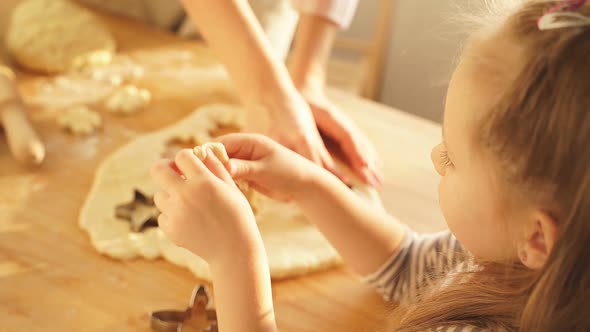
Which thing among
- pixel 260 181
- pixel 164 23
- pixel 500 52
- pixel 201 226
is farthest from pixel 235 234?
pixel 164 23

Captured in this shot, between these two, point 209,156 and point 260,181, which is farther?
point 260,181

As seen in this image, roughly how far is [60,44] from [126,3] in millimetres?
294

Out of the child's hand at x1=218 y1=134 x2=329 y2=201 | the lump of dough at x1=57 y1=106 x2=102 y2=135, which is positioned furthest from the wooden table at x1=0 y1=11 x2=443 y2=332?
the child's hand at x1=218 y1=134 x2=329 y2=201

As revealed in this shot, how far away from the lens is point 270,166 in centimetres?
71

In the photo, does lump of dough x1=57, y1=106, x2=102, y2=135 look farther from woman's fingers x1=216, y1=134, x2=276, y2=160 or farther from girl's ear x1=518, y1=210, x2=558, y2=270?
girl's ear x1=518, y1=210, x2=558, y2=270

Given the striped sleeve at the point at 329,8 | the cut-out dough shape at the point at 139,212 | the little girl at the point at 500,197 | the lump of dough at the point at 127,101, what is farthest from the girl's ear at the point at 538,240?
the lump of dough at the point at 127,101

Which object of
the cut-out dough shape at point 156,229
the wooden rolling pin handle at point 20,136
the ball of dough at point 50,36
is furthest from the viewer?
the ball of dough at point 50,36

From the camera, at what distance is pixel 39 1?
1138 mm

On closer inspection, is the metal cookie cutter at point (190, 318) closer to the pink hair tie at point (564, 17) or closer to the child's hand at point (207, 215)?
the child's hand at point (207, 215)

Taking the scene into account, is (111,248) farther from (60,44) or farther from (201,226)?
(60,44)

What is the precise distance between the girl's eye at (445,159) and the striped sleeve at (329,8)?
0.53m

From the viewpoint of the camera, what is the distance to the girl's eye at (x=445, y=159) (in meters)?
0.53

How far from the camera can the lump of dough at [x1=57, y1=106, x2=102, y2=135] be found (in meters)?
0.98

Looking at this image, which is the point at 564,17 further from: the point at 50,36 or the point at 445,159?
the point at 50,36
